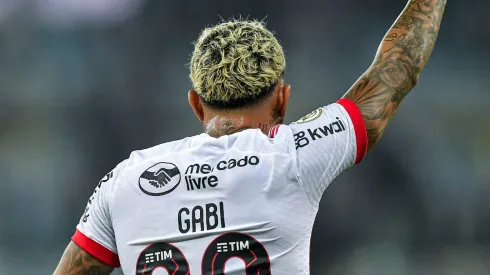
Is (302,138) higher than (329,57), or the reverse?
(329,57)

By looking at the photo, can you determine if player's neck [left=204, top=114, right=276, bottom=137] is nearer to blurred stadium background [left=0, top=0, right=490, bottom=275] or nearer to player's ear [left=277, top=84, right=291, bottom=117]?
player's ear [left=277, top=84, right=291, bottom=117]

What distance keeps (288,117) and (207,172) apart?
17.3 feet

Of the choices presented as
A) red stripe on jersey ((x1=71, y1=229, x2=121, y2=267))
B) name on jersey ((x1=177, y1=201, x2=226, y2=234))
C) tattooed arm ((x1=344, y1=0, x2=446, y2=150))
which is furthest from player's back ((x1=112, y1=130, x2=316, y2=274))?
tattooed arm ((x1=344, y1=0, x2=446, y2=150))

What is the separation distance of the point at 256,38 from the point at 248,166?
387 mm

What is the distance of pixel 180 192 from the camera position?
1.93 meters

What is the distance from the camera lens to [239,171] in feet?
6.26

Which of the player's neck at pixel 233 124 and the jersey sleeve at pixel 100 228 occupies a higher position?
the player's neck at pixel 233 124

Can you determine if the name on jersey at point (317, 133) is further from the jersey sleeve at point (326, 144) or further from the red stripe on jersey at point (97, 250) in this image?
the red stripe on jersey at point (97, 250)

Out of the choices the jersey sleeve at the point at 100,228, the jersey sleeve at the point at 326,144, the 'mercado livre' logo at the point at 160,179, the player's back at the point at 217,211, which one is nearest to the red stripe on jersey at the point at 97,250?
the jersey sleeve at the point at 100,228

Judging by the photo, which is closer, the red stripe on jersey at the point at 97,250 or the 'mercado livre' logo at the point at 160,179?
the 'mercado livre' logo at the point at 160,179

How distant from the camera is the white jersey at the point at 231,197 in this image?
6.12 ft

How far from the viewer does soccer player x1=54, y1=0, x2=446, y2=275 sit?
1.87 metres

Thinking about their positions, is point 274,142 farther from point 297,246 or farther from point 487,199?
point 487,199

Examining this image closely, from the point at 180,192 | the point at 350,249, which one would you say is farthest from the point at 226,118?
the point at 350,249
